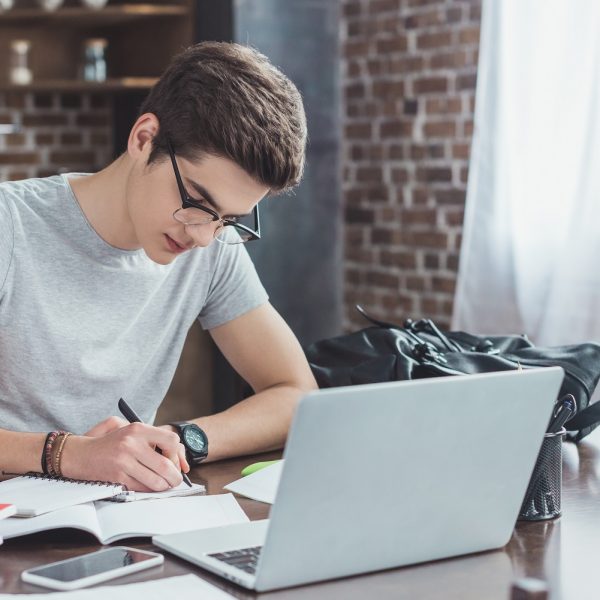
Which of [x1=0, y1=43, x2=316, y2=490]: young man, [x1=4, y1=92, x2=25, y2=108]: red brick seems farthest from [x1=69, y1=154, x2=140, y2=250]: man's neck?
[x1=4, y1=92, x2=25, y2=108]: red brick

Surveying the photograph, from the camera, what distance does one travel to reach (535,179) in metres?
3.16

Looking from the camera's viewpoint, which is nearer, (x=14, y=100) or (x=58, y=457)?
(x=58, y=457)

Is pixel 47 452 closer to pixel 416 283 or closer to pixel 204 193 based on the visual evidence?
pixel 204 193

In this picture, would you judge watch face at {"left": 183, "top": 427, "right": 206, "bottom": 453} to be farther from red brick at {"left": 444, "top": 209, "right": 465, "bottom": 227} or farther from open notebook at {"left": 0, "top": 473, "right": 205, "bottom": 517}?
red brick at {"left": 444, "top": 209, "right": 465, "bottom": 227}

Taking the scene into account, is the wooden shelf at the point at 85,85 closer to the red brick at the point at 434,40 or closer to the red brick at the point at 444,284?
the red brick at the point at 434,40

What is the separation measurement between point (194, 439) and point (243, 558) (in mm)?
517

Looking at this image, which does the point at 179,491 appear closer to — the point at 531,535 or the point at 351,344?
the point at 531,535

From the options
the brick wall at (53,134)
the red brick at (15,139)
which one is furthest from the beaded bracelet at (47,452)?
A: the red brick at (15,139)

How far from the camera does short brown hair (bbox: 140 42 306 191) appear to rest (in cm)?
155

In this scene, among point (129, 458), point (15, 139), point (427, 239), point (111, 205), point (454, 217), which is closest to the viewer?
point (129, 458)

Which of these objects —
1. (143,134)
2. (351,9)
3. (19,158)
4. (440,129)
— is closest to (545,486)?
(143,134)

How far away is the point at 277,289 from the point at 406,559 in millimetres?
2623

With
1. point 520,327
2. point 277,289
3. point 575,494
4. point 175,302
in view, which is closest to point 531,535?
point 575,494

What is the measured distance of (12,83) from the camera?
3.93 metres
